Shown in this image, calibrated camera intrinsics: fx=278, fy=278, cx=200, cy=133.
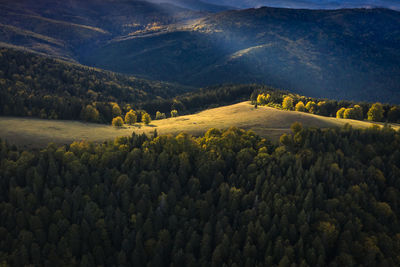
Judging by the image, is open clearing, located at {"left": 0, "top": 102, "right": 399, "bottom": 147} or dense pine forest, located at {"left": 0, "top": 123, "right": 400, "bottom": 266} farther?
open clearing, located at {"left": 0, "top": 102, "right": 399, "bottom": 147}

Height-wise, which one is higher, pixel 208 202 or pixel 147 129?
pixel 147 129

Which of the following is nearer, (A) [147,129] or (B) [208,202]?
(B) [208,202]

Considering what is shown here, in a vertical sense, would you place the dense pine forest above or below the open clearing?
below

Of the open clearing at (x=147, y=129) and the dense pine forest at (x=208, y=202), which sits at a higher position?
the open clearing at (x=147, y=129)

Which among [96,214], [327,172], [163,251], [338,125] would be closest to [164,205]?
[163,251]

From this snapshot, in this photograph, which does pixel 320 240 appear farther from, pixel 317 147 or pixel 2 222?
pixel 2 222
